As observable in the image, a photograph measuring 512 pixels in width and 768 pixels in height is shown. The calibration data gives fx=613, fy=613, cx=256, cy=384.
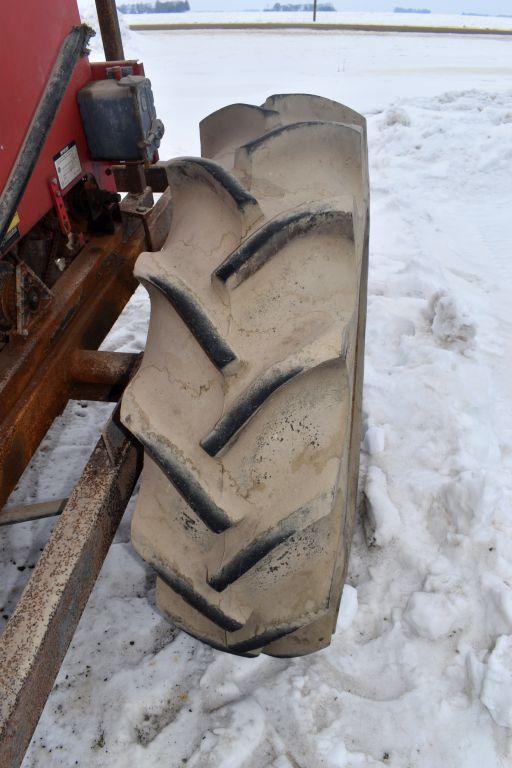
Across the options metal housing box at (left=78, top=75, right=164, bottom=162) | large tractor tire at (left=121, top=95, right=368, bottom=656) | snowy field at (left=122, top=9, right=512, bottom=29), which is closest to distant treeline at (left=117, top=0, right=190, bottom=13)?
snowy field at (left=122, top=9, right=512, bottom=29)

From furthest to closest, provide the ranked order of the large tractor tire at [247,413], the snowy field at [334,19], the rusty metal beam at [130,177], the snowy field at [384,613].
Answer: the snowy field at [334,19] → the rusty metal beam at [130,177] → the snowy field at [384,613] → the large tractor tire at [247,413]

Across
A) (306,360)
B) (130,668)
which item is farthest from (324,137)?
(130,668)

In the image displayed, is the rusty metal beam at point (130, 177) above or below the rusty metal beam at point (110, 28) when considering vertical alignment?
below

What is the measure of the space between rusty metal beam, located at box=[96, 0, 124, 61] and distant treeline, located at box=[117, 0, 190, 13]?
1673cm

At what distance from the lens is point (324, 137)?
4.79 feet

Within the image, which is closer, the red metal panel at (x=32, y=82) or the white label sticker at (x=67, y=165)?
the red metal panel at (x=32, y=82)

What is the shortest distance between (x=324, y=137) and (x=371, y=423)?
42.7 inches

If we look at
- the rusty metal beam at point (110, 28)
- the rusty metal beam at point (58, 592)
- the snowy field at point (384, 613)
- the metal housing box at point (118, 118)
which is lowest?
the snowy field at point (384, 613)

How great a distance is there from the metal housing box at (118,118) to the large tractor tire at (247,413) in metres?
→ 0.47

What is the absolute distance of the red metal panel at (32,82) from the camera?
131 centimetres

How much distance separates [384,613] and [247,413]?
0.93m

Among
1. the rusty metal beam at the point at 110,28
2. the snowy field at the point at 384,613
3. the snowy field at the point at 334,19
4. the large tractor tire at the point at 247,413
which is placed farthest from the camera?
the snowy field at the point at 334,19

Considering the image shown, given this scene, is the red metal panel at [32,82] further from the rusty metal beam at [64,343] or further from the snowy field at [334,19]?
the snowy field at [334,19]

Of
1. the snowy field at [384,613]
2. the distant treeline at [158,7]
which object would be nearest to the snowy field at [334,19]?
the distant treeline at [158,7]
